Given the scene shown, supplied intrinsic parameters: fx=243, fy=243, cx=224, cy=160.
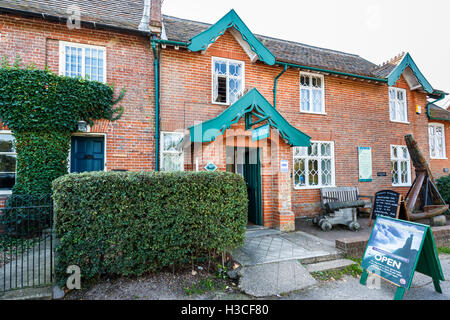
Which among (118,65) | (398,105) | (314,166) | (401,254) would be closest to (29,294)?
(401,254)

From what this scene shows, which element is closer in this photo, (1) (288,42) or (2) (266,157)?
(2) (266,157)

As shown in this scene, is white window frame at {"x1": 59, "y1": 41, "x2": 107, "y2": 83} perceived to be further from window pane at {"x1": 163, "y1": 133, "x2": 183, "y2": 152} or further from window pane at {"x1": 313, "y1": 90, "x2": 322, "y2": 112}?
window pane at {"x1": 313, "y1": 90, "x2": 322, "y2": 112}

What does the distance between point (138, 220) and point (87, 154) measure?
14.6 feet

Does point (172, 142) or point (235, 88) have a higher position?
point (235, 88)

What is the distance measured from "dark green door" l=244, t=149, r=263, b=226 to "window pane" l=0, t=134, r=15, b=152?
6.81 m

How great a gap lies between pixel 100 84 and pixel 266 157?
17.5 ft

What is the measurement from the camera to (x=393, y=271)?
385cm

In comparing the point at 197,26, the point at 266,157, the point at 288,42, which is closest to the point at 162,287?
the point at 266,157

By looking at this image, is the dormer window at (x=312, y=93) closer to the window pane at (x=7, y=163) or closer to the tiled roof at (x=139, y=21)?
the tiled roof at (x=139, y=21)

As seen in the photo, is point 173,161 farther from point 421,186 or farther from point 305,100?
point 421,186

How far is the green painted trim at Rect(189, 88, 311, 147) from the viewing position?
19.9ft

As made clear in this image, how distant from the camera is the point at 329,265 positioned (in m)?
4.82

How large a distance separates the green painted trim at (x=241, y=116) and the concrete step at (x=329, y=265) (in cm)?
325

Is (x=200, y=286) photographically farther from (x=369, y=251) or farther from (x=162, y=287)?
(x=369, y=251)
